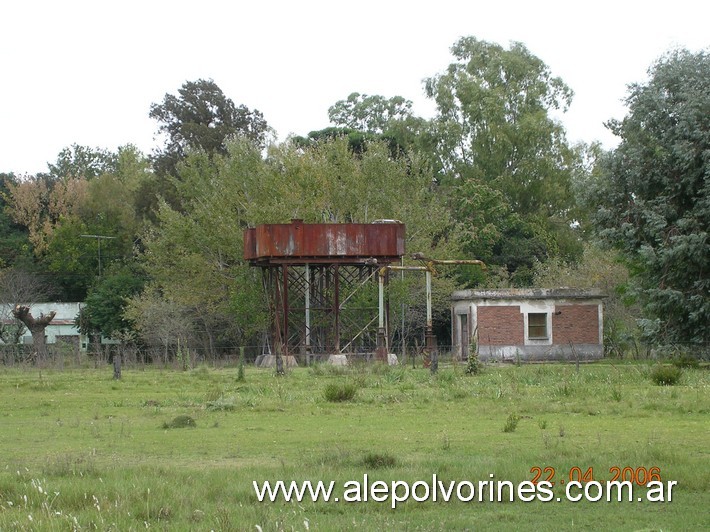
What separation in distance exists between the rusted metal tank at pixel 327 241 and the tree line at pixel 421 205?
8.64 meters

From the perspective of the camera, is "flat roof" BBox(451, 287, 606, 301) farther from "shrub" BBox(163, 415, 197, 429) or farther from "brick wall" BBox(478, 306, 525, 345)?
"shrub" BBox(163, 415, 197, 429)

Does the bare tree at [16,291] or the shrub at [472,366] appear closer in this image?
the shrub at [472,366]

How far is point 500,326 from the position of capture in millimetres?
51062

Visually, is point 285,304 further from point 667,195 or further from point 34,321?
point 34,321

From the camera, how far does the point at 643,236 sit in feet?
145

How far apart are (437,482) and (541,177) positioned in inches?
2489

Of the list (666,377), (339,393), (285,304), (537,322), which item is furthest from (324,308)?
(339,393)

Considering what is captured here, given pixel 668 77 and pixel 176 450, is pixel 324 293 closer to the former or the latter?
pixel 668 77

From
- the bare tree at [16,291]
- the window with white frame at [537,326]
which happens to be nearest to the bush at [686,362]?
the window with white frame at [537,326]

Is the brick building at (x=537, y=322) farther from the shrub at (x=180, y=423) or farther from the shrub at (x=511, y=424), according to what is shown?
the shrub at (x=511, y=424)

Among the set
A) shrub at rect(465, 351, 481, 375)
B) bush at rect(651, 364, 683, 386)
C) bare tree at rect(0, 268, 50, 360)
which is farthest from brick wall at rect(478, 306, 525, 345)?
bare tree at rect(0, 268, 50, 360)

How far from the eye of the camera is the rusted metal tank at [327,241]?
45.4 m

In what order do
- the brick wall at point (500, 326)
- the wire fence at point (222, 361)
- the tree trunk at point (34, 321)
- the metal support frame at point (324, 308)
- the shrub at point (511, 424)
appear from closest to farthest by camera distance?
the shrub at point (511, 424), the wire fence at point (222, 361), the metal support frame at point (324, 308), the brick wall at point (500, 326), the tree trunk at point (34, 321)

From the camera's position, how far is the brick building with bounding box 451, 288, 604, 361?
167 feet
